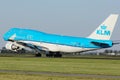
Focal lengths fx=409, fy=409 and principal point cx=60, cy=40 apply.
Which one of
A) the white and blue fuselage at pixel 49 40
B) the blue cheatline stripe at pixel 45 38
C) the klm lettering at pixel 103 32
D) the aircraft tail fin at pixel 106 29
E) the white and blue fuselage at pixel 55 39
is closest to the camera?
the klm lettering at pixel 103 32

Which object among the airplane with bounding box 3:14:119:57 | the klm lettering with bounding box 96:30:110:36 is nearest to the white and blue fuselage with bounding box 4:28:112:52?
the airplane with bounding box 3:14:119:57

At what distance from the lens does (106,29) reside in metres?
94.1

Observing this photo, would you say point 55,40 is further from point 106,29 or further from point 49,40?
point 106,29

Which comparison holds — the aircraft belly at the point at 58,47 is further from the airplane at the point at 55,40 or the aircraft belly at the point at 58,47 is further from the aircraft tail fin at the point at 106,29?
the aircraft tail fin at the point at 106,29

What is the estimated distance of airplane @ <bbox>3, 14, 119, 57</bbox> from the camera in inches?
3691

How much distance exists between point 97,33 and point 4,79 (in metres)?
64.5

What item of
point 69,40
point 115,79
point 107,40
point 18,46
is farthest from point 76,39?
point 115,79

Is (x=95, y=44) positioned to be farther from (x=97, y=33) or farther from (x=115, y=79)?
(x=115, y=79)

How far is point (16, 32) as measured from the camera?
3848 inches

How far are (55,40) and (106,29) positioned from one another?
12261 millimetres

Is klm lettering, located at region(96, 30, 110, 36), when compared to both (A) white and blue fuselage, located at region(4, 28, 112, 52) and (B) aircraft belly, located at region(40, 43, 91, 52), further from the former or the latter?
(B) aircraft belly, located at region(40, 43, 91, 52)

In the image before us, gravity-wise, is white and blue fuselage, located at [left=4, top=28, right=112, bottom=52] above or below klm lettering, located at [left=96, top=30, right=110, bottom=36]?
below

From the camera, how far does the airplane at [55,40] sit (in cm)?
9375

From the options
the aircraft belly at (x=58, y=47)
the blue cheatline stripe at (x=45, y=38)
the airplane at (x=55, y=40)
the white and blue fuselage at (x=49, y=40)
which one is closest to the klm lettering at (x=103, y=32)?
the airplane at (x=55, y=40)
